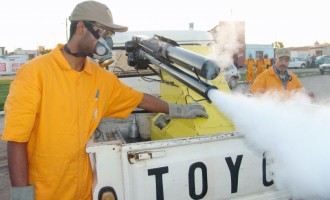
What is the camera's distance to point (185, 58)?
104 inches

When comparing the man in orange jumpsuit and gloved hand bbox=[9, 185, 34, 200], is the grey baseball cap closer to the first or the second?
the man in orange jumpsuit

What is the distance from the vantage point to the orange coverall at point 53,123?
2.27 m

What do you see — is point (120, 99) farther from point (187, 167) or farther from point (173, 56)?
point (187, 167)

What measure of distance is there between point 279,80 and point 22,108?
3.98 m

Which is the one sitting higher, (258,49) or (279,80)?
(258,49)

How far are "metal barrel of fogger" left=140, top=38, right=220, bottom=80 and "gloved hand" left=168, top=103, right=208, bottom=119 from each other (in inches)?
18.6

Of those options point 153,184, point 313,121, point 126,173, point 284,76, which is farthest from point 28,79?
point 284,76

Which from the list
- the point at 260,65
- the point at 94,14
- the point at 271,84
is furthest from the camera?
the point at 260,65

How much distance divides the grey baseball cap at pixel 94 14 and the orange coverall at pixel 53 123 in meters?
0.31

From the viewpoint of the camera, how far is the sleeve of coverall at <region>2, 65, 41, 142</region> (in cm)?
223

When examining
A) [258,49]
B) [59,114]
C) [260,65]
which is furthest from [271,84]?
[258,49]

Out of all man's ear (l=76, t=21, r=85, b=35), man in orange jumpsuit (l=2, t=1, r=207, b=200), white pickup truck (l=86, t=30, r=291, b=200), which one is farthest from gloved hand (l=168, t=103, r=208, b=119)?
man's ear (l=76, t=21, r=85, b=35)

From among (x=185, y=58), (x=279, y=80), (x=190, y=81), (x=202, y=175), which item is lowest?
(x=202, y=175)

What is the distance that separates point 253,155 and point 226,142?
11.0 inches
